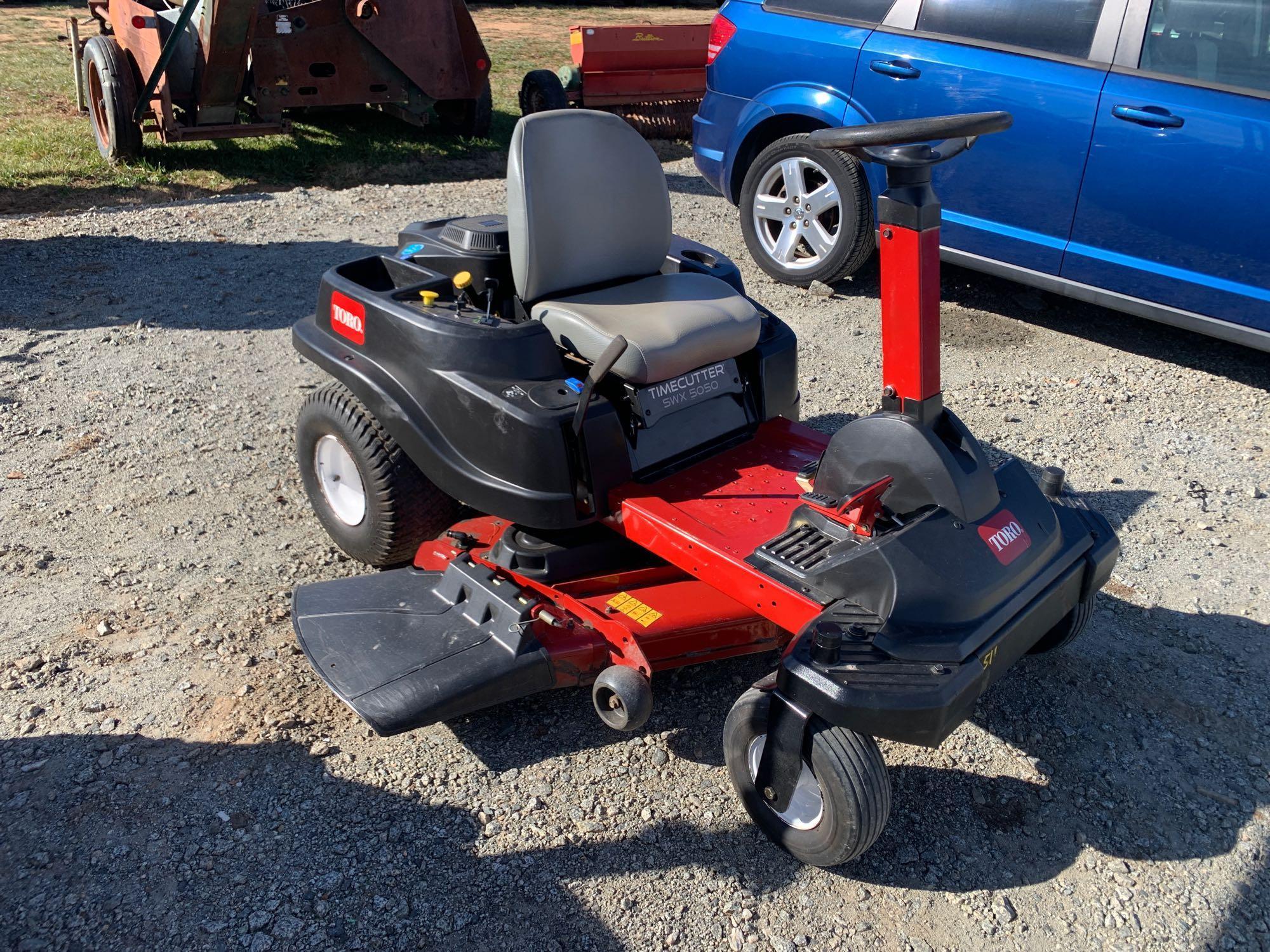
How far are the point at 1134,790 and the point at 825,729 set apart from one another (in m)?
1.02

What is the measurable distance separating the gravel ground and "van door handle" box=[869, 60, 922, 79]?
1.92m

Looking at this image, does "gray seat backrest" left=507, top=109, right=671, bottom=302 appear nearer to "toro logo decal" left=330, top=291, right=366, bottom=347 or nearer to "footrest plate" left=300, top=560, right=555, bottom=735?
"toro logo decal" left=330, top=291, right=366, bottom=347

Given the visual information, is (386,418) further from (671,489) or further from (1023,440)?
(1023,440)

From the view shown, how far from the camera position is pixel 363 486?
3566 mm

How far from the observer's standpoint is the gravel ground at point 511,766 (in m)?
2.49

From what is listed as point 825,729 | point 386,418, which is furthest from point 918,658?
point 386,418

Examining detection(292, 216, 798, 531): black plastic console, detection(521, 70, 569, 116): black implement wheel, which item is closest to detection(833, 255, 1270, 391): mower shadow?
detection(292, 216, 798, 531): black plastic console

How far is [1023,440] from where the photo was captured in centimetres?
464

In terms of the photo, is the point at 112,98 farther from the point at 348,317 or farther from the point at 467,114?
the point at 348,317

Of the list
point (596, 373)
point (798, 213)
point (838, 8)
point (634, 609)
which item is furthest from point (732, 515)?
point (838, 8)

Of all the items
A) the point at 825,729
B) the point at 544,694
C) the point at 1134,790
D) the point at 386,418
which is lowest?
the point at 1134,790

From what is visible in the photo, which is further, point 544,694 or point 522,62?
point 522,62

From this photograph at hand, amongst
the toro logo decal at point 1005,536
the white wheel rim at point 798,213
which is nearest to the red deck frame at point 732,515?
the toro logo decal at point 1005,536

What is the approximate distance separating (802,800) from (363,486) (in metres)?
1.77
